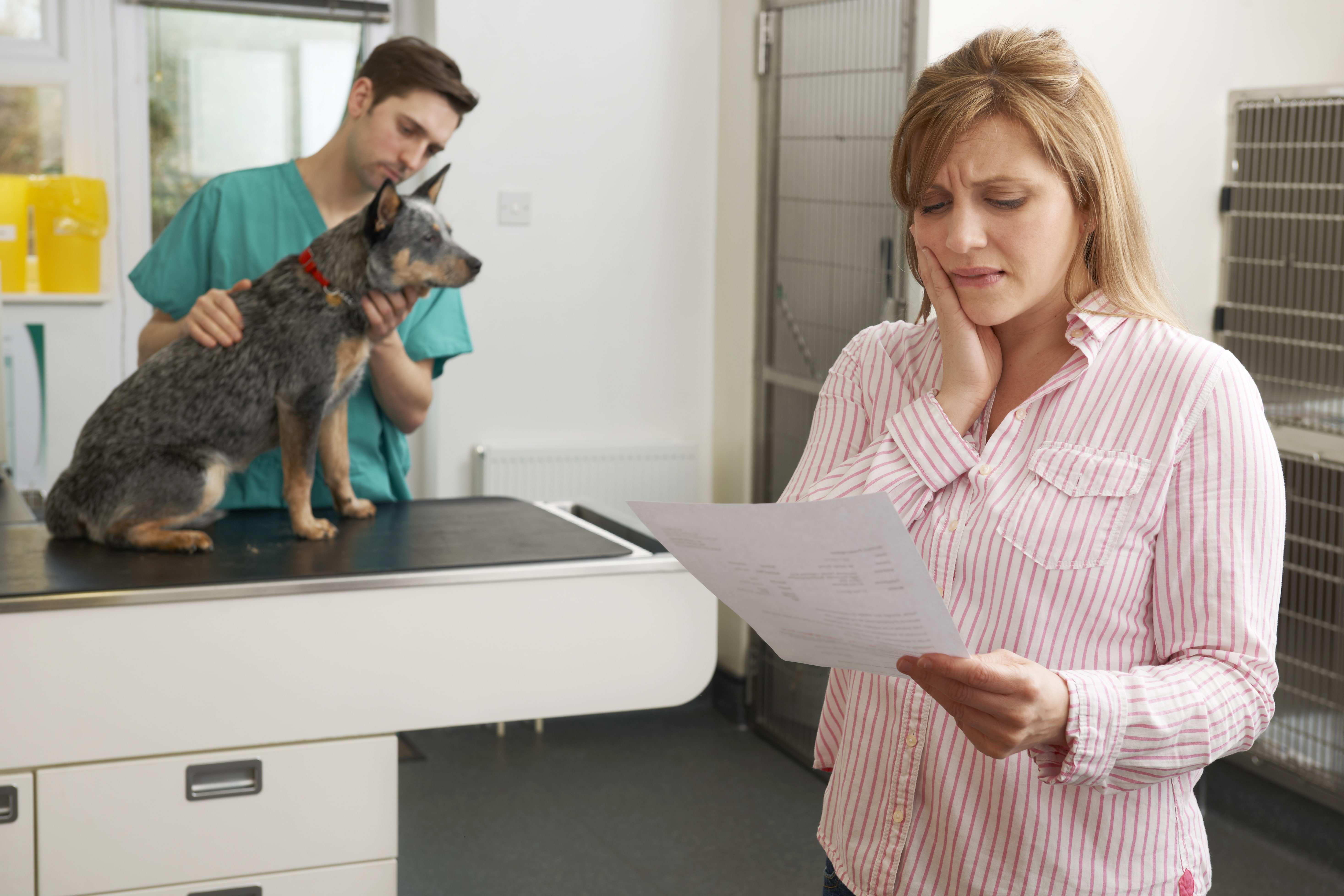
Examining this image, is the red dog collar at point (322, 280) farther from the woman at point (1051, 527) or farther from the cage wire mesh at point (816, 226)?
the cage wire mesh at point (816, 226)

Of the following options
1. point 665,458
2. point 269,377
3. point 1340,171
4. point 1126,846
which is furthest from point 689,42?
point 1126,846

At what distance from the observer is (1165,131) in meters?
2.63

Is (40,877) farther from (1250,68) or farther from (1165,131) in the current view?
(1250,68)

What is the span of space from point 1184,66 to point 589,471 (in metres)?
1.76

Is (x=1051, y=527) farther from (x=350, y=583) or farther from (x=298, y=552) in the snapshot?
(x=298, y=552)

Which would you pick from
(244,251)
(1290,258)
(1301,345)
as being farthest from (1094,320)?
(1290,258)

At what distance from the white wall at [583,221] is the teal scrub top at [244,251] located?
1242 mm

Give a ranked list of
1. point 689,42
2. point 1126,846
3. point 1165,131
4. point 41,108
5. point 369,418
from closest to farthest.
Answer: point 1126,846
point 369,418
point 1165,131
point 41,108
point 689,42

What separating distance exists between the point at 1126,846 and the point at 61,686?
109 centimetres

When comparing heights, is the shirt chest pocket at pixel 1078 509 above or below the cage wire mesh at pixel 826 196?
below

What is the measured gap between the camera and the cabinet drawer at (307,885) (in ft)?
4.66

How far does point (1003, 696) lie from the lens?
30.8 inches

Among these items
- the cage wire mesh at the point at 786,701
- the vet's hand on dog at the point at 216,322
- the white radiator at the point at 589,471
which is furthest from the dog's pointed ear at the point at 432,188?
the cage wire mesh at the point at 786,701

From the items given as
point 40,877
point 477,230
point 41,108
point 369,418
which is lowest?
point 40,877
